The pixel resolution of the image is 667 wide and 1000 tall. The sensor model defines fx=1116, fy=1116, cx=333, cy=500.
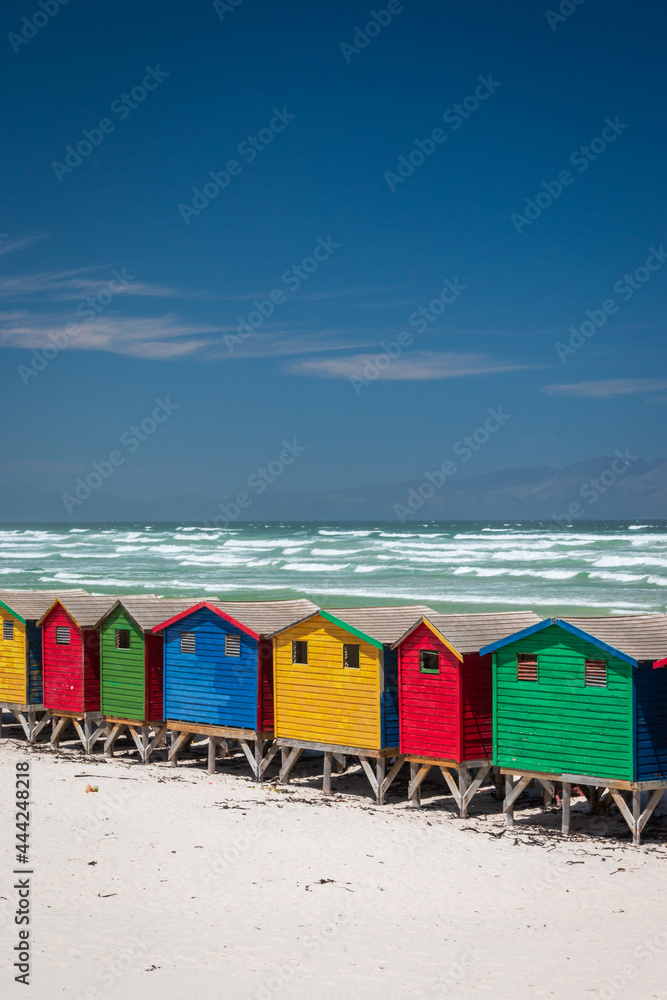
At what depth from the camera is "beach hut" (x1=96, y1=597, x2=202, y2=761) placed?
97.9 ft

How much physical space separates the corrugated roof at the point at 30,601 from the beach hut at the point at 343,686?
8886 mm

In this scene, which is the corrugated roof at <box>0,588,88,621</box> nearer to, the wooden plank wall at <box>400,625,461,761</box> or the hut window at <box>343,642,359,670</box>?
the hut window at <box>343,642,359,670</box>

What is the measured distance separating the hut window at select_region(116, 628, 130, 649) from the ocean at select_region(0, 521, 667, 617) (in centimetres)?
2070

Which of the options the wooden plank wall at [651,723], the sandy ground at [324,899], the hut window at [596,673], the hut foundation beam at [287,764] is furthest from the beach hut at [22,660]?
the wooden plank wall at [651,723]

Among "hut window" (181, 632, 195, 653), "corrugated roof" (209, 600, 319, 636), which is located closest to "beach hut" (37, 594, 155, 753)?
"hut window" (181, 632, 195, 653)

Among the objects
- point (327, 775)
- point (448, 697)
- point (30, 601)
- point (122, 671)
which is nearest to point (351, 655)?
point (448, 697)

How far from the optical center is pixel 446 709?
24094 millimetres

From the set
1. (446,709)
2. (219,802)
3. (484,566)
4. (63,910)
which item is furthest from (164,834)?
(484,566)

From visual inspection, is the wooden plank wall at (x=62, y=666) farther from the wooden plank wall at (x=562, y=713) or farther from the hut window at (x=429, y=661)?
the wooden plank wall at (x=562, y=713)

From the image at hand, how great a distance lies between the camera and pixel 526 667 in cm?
2303

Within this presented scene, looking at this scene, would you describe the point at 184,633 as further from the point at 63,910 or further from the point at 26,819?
the point at 63,910

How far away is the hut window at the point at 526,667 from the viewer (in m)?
22.9

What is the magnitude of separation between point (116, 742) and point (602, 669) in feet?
55.1

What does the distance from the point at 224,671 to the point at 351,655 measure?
4.07 m
